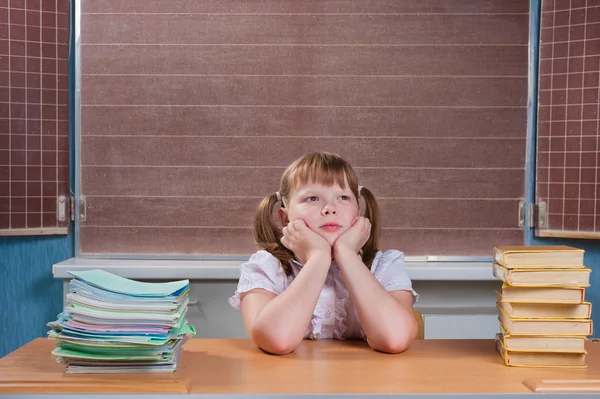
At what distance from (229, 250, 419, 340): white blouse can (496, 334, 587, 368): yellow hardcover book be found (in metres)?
0.41

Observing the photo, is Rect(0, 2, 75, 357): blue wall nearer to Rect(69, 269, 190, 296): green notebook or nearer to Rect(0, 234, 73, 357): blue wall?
Rect(0, 234, 73, 357): blue wall

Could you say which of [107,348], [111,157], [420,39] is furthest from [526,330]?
[111,157]

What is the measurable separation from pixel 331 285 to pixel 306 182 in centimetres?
28

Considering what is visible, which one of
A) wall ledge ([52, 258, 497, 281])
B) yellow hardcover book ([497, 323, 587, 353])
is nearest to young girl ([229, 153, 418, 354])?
yellow hardcover book ([497, 323, 587, 353])

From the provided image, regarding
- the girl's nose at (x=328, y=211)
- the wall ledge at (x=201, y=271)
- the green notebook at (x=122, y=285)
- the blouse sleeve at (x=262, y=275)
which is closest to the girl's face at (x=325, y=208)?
the girl's nose at (x=328, y=211)

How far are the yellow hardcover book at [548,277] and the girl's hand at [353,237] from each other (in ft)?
1.29

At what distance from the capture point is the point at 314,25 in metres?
2.76

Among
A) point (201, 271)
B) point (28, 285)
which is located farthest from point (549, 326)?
point (28, 285)

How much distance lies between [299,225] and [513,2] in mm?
1628

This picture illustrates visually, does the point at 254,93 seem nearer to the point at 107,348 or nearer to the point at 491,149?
the point at 491,149

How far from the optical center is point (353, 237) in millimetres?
1654

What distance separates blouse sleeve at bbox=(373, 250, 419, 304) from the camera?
1.73m

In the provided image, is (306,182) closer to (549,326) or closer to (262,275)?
(262,275)

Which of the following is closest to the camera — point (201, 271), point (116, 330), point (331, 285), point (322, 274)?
point (116, 330)
